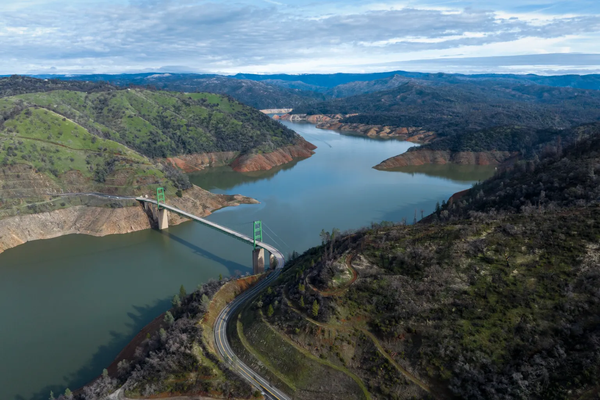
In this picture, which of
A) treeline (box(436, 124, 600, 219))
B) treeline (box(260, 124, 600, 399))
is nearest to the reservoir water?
treeline (box(260, 124, 600, 399))

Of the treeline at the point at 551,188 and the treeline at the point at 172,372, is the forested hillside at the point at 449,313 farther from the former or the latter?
the treeline at the point at 551,188

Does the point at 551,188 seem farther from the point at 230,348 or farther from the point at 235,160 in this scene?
the point at 235,160

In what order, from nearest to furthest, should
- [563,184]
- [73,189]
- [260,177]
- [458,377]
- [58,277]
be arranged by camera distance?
1. [458,377]
2. [563,184]
3. [58,277]
4. [73,189]
5. [260,177]

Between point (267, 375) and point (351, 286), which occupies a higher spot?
point (351, 286)

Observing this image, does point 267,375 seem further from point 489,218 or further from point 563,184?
point 563,184

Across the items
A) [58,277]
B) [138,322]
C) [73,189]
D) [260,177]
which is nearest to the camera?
[138,322]

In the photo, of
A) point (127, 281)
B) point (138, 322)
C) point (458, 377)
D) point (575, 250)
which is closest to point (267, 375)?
point (458, 377)

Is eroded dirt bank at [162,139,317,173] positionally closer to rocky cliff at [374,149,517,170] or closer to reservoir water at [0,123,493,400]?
reservoir water at [0,123,493,400]

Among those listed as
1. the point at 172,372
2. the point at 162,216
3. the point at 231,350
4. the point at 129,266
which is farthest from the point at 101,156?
the point at 172,372
